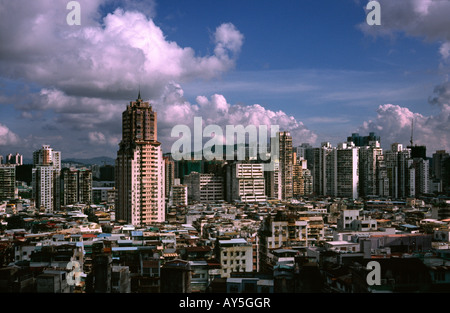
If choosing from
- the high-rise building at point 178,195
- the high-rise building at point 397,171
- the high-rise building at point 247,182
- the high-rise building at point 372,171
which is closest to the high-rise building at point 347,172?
the high-rise building at point 372,171

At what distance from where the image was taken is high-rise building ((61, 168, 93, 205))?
1930 centimetres

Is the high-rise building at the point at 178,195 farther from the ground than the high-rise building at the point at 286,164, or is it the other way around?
the high-rise building at the point at 286,164

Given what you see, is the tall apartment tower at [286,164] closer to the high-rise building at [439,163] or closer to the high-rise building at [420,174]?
the high-rise building at [420,174]

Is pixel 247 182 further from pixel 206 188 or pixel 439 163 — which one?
pixel 439 163

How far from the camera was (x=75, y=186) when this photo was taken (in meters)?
19.6

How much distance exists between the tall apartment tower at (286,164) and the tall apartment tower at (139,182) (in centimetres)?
1054

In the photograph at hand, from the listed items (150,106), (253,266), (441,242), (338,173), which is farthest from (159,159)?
(338,173)

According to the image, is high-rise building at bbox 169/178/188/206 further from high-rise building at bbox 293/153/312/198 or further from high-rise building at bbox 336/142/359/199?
high-rise building at bbox 336/142/359/199

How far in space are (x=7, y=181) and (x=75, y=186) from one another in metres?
3.17

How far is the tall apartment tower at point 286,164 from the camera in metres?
22.2

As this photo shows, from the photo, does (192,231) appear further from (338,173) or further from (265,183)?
(338,173)

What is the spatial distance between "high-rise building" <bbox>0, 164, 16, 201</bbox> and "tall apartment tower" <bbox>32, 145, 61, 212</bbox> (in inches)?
44.0

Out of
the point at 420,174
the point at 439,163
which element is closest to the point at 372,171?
the point at 420,174
